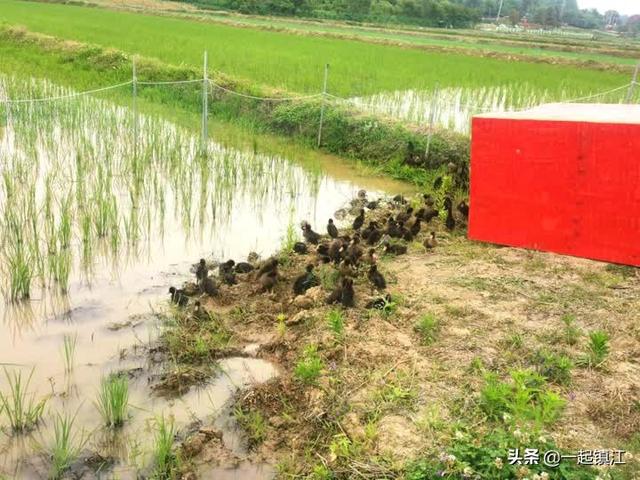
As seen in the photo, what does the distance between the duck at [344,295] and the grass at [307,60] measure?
324 inches

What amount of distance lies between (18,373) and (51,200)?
134 inches

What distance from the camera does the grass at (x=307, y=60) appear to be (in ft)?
47.3

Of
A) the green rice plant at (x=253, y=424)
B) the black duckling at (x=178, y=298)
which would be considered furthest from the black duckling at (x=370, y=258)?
the green rice plant at (x=253, y=424)

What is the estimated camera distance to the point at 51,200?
707cm

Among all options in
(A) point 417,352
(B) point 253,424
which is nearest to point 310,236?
(A) point 417,352

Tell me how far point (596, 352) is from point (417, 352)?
1.21 m

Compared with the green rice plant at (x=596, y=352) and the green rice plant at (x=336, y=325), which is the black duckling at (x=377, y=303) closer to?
the green rice plant at (x=336, y=325)

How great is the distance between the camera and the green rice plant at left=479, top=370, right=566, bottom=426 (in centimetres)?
329

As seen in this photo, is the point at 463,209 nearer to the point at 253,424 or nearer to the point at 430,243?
the point at 430,243

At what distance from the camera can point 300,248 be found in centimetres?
618

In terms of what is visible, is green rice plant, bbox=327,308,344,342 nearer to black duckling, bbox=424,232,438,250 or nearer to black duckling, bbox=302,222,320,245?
black duckling, bbox=302,222,320,245

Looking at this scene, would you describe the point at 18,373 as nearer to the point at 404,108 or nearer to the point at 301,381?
the point at 301,381

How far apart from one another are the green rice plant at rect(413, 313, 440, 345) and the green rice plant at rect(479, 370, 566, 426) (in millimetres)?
657

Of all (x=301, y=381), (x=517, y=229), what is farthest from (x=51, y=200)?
(x=517, y=229)
